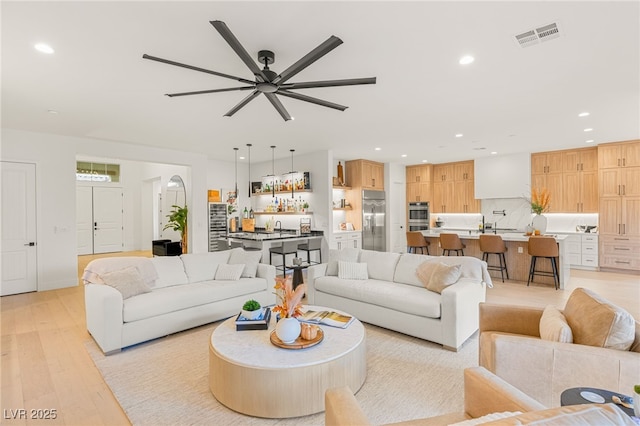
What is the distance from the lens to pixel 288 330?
241 cm

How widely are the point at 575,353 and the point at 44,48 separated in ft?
15.0

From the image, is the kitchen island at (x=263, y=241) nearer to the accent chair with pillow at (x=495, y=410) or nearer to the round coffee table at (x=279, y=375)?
the round coffee table at (x=279, y=375)

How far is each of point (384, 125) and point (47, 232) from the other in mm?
6339

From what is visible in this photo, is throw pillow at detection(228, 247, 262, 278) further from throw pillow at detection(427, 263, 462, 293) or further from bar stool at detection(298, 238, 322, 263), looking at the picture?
throw pillow at detection(427, 263, 462, 293)

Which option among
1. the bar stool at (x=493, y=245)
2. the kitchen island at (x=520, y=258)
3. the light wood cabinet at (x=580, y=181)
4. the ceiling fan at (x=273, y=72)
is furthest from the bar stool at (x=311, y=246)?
the light wood cabinet at (x=580, y=181)

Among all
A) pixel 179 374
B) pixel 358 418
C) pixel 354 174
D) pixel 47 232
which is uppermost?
pixel 354 174

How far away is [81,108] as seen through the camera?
423 cm

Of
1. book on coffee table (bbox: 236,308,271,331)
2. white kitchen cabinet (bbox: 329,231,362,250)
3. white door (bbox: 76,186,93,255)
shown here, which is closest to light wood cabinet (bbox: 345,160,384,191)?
white kitchen cabinet (bbox: 329,231,362,250)

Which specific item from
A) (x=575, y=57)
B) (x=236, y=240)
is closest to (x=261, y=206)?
(x=236, y=240)

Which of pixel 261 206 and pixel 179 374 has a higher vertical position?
pixel 261 206

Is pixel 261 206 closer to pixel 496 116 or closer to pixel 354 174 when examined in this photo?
pixel 354 174

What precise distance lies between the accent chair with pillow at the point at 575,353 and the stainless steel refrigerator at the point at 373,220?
21.1ft

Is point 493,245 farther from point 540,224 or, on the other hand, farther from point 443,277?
point 443,277

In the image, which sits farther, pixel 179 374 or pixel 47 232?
pixel 47 232
